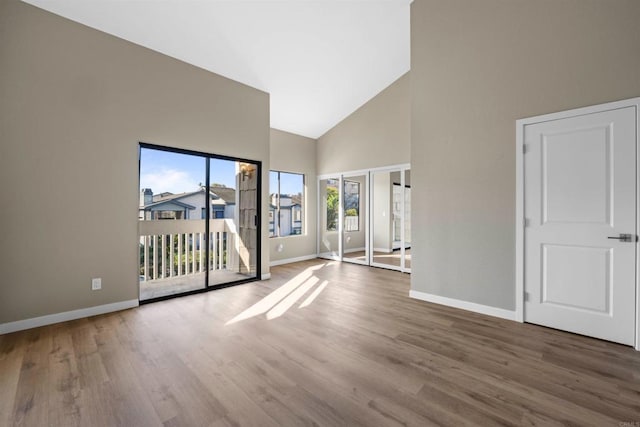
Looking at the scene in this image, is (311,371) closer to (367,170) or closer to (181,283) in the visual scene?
(181,283)

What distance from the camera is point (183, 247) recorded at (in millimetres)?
4395

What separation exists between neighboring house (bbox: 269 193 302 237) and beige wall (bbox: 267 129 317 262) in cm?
15

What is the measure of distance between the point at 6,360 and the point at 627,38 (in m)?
5.97

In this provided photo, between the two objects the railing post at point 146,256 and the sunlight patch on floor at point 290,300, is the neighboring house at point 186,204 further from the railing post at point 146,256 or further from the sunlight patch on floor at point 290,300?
the sunlight patch on floor at point 290,300

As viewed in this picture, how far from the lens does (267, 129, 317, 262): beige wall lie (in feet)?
20.2

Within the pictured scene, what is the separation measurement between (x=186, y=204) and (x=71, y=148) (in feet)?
4.62

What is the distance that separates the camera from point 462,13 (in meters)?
3.43

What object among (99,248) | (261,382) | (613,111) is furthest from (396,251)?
(99,248)

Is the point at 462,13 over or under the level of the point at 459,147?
over

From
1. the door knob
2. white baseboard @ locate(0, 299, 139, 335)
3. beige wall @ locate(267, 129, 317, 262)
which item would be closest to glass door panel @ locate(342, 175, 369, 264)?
beige wall @ locate(267, 129, 317, 262)

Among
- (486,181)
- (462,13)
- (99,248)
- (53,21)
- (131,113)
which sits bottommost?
(99,248)

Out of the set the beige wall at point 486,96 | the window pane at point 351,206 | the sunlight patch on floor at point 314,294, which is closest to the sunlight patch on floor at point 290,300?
the sunlight patch on floor at point 314,294

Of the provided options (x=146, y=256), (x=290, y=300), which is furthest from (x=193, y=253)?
(x=290, y=300)

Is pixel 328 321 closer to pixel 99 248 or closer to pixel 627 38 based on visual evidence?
pixel 99 248
